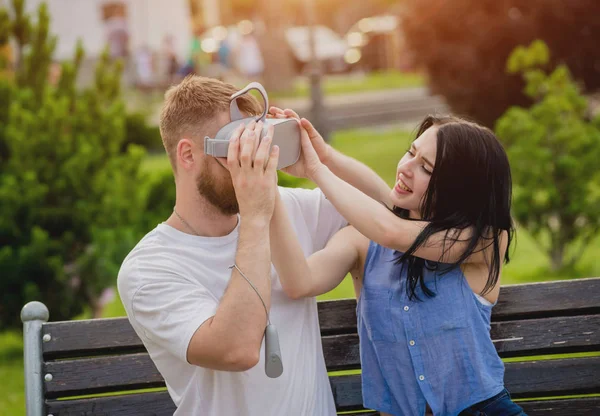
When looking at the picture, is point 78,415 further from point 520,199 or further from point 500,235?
point 520,199

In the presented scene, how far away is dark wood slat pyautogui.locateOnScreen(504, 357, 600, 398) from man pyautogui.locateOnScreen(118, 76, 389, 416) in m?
0.71

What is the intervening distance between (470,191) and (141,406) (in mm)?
1384

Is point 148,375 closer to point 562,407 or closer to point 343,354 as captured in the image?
point 343,354

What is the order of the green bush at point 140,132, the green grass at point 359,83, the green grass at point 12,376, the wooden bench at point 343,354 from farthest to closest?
1. the green grass at point 359,83
2. the green bush at point 140,132
3. the green grass at point 12,376
4. the wooden bench at point 343,354

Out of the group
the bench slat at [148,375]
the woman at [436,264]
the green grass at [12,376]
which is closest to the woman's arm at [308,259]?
the woman at [436,264]

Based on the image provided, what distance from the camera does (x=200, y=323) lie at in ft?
7.43

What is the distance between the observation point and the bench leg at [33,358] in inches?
113

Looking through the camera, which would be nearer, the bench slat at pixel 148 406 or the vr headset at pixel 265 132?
the vr headset at pixel 265 132

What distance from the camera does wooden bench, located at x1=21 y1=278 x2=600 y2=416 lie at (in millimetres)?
2918

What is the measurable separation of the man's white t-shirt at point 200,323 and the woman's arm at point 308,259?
0.34 ft

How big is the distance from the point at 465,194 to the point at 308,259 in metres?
0.54

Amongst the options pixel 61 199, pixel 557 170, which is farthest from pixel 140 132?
pixel 61 199

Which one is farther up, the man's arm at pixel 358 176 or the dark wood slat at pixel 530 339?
the man's arm at pixel 358 176

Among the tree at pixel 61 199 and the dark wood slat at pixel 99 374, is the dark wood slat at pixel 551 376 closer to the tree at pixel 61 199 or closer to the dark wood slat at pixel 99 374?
the dark wood slat at pixel 99 374
